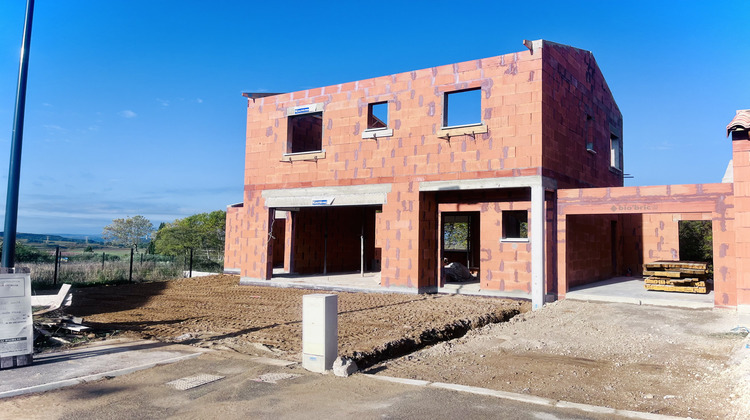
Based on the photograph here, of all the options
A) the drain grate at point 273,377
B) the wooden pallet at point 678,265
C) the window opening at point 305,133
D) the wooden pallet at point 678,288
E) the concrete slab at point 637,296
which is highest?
the window opening at point 305,133

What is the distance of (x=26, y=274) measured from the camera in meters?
6.99

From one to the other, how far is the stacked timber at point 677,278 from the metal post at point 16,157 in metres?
16.6

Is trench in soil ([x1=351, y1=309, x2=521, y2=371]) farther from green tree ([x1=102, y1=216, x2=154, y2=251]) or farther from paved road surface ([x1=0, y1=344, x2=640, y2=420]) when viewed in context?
green tree ([x1=102, y1=216, x2=154, y2=251])

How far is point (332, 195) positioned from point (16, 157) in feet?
35.1

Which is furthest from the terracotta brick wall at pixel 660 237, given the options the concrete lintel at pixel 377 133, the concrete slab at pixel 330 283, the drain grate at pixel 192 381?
the drain grate at pixel 192 381

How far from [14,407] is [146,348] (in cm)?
296

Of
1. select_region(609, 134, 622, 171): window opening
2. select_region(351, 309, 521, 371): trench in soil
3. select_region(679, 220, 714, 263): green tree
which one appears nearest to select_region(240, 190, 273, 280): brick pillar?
select_region(351, 309, 521, 371): trench in soil

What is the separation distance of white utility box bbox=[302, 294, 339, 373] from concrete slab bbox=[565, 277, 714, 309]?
970cm

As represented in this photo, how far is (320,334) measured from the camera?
6770mm

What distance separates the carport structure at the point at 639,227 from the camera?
12227 mm

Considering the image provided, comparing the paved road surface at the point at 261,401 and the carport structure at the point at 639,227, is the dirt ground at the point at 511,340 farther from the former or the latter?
the carport structure at the point at 639,227

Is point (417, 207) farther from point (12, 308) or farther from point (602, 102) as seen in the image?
point (12, 308)

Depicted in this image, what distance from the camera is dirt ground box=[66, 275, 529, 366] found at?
8.89 metres

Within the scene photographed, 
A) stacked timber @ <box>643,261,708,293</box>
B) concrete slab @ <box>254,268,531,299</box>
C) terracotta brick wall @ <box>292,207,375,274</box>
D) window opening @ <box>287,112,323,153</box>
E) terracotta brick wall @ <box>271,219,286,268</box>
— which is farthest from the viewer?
terracotta brick wall @ <box>271,219,286,268</box>
